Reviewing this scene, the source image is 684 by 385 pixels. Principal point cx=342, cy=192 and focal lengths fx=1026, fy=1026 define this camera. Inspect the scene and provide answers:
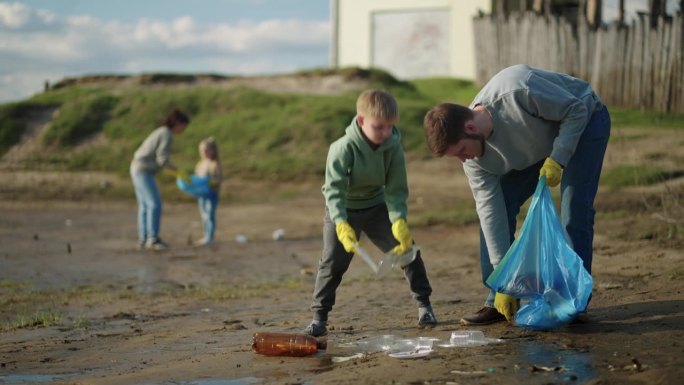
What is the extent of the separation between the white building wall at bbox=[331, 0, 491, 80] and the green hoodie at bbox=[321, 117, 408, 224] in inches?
844

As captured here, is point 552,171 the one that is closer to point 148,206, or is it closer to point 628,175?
point 148,206

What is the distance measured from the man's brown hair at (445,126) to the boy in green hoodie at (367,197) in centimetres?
33

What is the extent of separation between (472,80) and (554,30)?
775 cm

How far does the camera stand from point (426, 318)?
20.1 feet

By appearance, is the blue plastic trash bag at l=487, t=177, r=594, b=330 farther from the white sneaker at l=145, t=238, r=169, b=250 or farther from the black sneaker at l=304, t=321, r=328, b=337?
the white sneaker at l=145, t=238, r=169, b=250

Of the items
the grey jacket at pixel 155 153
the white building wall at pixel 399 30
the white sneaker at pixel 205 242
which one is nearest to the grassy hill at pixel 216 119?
the white building wall at pixel 399 30

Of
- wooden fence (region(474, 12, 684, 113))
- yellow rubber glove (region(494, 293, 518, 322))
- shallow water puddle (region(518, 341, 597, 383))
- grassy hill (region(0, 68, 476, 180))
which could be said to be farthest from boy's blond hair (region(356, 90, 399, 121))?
grassy hill (region(0, 68, 476, 180))

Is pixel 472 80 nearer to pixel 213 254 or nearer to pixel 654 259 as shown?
pixel 213 254

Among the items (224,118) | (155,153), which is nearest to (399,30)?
(224,118)

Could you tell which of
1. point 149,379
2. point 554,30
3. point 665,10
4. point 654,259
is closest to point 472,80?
point 554,30

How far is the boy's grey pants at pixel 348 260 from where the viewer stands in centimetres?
600

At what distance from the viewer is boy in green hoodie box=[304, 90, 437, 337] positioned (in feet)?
18.4

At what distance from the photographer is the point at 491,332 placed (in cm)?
570

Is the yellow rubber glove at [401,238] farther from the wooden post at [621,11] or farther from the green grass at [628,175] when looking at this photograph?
the wooden post at [621,11]
